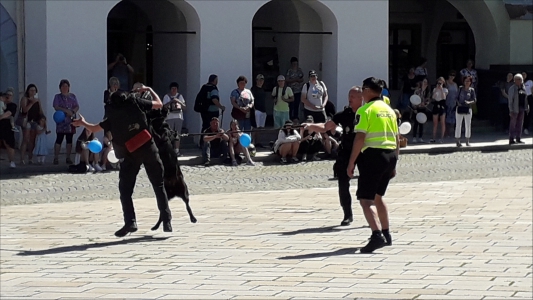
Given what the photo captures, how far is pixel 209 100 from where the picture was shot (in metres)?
21.6

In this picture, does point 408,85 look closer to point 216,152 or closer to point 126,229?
point 216,152

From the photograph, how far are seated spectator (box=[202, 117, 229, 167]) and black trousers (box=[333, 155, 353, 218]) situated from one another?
7750mm

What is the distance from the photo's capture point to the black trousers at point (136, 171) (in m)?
11.8

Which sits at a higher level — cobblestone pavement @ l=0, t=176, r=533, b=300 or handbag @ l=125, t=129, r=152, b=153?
handbag @ l=125, t=129, r=152, b=153

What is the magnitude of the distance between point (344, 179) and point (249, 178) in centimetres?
638

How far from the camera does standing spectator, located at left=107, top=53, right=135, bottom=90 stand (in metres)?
22.4

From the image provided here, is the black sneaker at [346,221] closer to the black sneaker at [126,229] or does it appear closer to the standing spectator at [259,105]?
the black sneaker at [126,229]

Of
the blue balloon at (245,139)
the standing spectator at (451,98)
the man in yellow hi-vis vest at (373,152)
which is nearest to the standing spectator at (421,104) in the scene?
the standing spectator at (451,98)

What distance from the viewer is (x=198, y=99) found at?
21.6 meters

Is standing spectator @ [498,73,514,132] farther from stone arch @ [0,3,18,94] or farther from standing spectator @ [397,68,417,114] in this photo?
stone arch @ [0,3,18,94]

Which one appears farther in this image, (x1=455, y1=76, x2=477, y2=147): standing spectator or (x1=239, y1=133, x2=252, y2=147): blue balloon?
(x1=455, y1=76, x2=477, y2=147): standing spectator

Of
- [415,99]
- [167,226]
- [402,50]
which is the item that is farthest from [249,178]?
[402,50]

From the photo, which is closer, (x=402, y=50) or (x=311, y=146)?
(x=311, y=146)

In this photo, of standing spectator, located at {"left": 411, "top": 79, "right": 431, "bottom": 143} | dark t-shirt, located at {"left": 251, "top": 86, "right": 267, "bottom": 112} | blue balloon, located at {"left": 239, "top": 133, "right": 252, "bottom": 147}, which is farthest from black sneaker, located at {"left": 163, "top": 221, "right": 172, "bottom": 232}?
standing spectator, located at {"left": 411, "top": 79, "right": 431, "bottom": 143}
